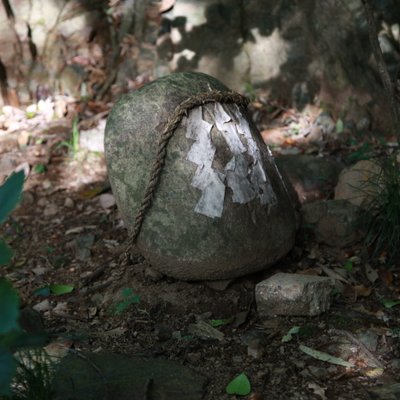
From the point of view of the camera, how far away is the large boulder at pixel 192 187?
2.70 metres

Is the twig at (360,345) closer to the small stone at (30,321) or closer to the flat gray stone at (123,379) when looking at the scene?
the flat gray stone at (123,379)

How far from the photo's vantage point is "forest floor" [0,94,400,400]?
2.42 m

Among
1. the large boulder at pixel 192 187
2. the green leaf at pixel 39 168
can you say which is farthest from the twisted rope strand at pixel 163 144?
the green leaf at pixel 39 168

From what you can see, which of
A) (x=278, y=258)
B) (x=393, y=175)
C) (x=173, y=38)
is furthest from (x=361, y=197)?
(x=173, y=38)

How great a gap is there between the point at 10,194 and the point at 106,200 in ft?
7.56

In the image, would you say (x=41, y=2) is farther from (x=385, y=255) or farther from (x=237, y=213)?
(x=385, y=255)

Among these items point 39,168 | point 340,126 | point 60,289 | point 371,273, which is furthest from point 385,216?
point 39,168

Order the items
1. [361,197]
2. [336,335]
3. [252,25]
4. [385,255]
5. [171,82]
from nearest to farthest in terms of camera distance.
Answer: [336,335], [171,82], [385,255], [361,197], [252,25]

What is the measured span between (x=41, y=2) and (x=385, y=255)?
3.25m

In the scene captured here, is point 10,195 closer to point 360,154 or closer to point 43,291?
point 43,291

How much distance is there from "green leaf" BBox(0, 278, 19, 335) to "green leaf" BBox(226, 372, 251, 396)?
1.22 m

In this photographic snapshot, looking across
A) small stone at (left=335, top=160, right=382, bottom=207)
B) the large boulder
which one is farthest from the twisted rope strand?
small stone at (left=335, top=160, right=382, bottom=207)

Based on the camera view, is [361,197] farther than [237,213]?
Yes

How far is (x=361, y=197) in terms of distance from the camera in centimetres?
340
